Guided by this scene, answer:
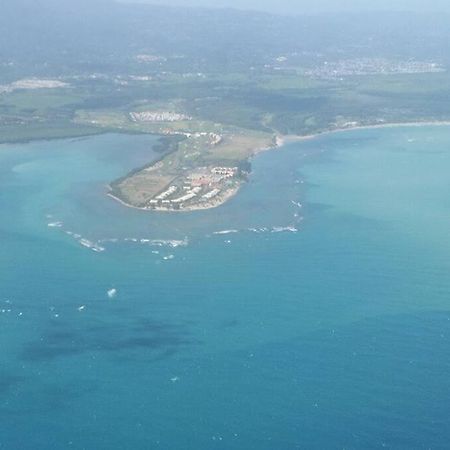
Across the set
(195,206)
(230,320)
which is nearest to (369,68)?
(195,206)

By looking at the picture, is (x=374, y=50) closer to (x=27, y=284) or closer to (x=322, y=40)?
(x=322, y=40)

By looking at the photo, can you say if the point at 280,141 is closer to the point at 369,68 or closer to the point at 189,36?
the point at 369,68

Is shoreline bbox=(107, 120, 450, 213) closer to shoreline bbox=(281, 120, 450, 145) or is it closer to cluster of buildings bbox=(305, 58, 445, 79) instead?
shoreline bbox=(281, 120, 450, 145)

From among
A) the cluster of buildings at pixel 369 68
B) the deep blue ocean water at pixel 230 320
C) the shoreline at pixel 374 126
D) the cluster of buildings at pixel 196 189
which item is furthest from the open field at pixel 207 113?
the deep blue ocean water at pixel 230 320

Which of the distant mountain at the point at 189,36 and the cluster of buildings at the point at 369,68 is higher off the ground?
the distant mountain at the point at 189,36

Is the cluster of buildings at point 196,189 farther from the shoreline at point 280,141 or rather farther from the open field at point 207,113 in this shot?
the shoreline at point 280,141

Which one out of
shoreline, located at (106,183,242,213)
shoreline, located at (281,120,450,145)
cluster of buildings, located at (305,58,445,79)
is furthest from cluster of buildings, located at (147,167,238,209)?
cluster of buildings, located at (305,58,445,79)

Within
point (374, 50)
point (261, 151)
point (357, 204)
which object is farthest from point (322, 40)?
point (357, 204)

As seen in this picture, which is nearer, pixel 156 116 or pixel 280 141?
pixel 280 141
